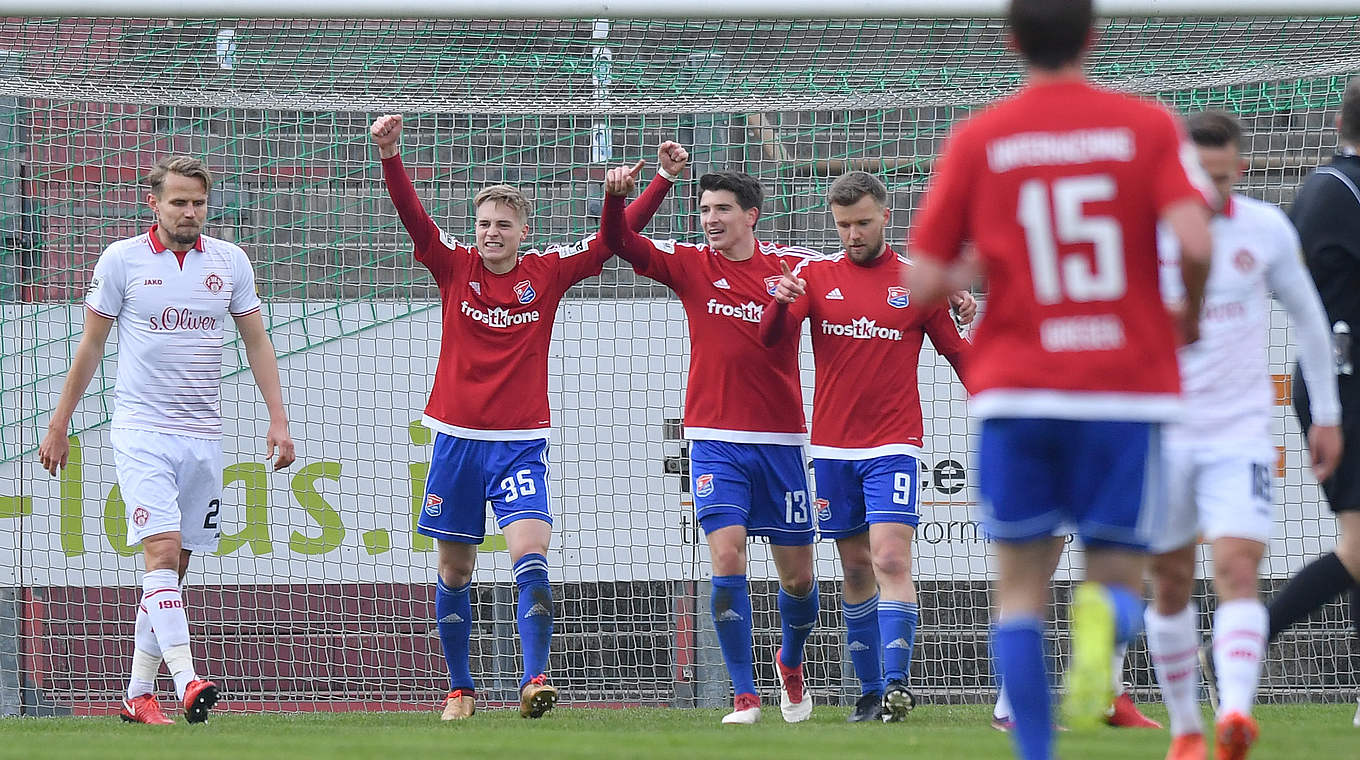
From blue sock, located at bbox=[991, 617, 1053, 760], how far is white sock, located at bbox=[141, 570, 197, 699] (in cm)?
406

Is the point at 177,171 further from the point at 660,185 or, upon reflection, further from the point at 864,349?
the point at 864,349

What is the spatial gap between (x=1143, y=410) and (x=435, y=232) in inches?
158

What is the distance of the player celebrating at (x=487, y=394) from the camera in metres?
6.46

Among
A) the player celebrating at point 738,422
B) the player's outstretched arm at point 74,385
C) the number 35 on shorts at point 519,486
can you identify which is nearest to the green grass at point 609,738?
the player celebrating at point 738,422

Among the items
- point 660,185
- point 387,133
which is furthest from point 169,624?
point 660,185

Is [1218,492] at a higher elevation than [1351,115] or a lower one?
lower

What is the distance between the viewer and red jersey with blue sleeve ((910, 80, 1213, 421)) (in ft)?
10.4

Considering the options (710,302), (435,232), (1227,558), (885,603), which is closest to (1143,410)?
(1227,558)

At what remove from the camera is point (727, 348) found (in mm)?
6617

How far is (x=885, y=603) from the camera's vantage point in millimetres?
6227

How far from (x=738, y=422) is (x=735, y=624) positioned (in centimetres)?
82

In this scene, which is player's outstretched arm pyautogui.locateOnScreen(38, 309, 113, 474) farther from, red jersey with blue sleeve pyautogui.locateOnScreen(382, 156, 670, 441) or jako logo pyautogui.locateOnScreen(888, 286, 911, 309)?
jako logo pyautogui.locateOnScreen(888, 286, 911, 309)

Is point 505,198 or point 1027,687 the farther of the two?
point 505,198

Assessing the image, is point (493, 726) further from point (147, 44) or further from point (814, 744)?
point (147, 44)
